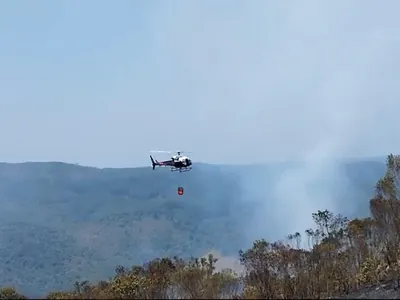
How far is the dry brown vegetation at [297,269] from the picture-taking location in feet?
97.8

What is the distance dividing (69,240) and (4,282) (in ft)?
173

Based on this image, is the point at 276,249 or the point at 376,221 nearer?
the point at 276,249

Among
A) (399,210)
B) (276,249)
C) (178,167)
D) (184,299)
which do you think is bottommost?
(184,299)

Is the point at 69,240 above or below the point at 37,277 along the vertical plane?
above

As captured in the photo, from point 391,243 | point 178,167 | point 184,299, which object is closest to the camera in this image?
point 184,299

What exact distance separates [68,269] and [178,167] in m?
106

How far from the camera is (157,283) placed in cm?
3253

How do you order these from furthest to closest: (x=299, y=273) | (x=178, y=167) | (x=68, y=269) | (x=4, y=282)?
(x=68, y=269) < (x=4, y=282) < (x=178, y=167) < (x=299, y=273)

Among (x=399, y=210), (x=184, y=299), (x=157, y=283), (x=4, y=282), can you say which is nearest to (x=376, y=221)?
(x=399, y=210)

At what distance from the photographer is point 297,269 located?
37.7 m

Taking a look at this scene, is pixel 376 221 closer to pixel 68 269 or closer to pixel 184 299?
pixel 184 299

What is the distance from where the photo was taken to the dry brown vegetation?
97.8 ft

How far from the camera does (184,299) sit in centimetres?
2648

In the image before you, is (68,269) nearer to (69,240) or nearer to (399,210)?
(69,240)
